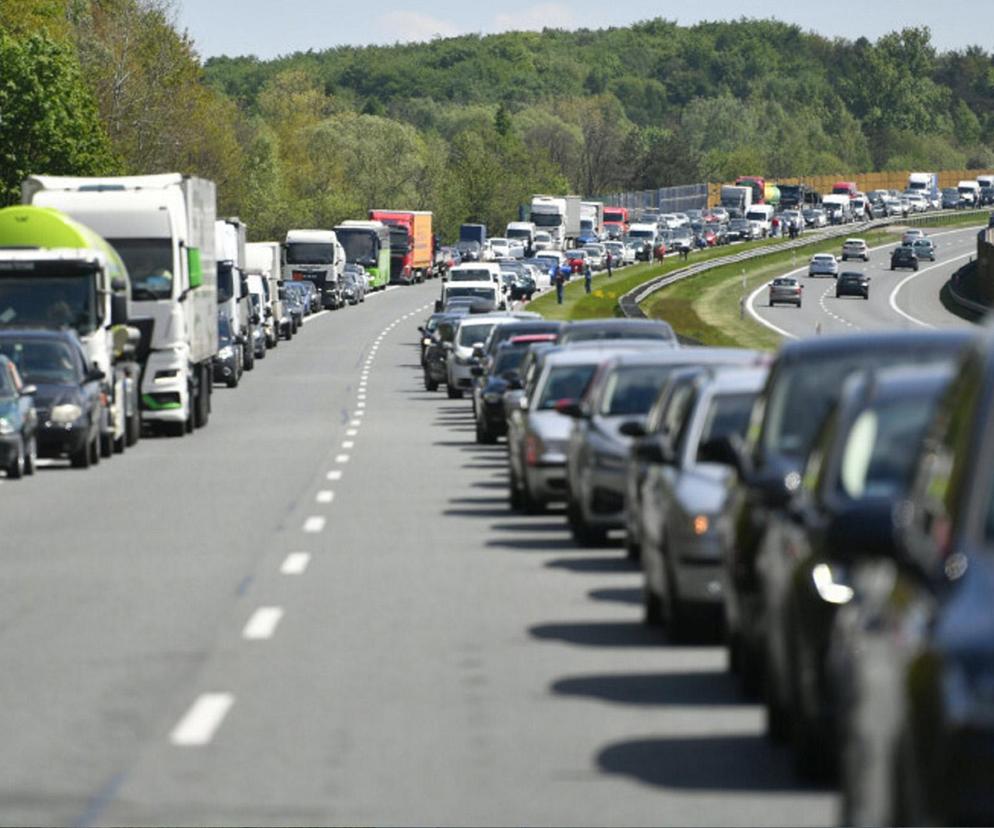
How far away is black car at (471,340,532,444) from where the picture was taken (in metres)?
34.0

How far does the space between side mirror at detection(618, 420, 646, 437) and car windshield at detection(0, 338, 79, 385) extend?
15096mm

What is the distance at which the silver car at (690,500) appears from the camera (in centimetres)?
1349

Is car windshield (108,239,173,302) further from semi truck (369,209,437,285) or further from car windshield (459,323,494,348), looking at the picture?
semi truck (369,209,437,285)

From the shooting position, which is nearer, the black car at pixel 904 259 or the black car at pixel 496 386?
the black car at pixel 496 386

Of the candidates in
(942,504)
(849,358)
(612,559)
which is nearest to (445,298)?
(612,559)

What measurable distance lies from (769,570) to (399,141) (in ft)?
596

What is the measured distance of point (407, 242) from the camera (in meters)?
130

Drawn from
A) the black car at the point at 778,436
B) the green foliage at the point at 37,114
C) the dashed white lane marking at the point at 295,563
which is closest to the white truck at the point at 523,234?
the green foliage at the point at 37,114

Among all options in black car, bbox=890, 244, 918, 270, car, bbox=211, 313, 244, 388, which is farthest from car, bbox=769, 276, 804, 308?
car, bbox=211, 313, 244, 388

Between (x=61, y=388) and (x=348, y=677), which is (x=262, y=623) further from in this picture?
(x=61, y=388)

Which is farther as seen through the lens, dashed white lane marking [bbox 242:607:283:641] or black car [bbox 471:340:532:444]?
black car [bbox 471:340:532:444]

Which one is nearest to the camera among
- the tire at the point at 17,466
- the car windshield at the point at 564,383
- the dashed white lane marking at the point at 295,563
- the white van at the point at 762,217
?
the dashed white lane marking at the point at 295,563

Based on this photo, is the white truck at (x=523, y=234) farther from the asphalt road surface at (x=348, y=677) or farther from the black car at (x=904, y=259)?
the asphalt road surface at (x=348, y=677)

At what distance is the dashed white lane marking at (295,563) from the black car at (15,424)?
9.29 meters
